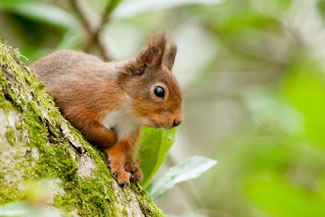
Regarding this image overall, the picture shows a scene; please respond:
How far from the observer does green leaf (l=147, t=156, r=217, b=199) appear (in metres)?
2.37

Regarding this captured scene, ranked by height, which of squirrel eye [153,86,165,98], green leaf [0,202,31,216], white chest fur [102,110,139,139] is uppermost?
squirrel eye [153,86,165,98]

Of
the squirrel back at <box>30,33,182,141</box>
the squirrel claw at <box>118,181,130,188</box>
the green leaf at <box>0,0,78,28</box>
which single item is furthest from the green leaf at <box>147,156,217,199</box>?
the green leaf at <box>0,0,78,28</box>

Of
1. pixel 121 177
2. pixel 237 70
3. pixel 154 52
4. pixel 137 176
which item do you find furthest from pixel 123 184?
pixel 237 70

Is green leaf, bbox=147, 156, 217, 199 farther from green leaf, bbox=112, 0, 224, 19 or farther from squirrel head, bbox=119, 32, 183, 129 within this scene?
green leaf, bbox=112, 0, 224, 19

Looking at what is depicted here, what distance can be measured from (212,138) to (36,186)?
6295 millimetres

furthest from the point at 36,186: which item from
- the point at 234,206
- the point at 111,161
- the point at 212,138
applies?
the point at 212,138

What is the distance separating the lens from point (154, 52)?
2.62 metres

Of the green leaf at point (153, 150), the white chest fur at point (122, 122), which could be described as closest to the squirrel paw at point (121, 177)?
the green leaf at point (153, 150)

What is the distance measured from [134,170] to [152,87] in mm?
487

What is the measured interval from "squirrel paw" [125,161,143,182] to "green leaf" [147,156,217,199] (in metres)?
0.12

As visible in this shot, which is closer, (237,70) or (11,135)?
(11,135)

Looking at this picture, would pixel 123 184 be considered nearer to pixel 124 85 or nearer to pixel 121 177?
pixel 121 177

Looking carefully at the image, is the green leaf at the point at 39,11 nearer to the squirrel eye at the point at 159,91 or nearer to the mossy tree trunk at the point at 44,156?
the squirrel eye at the point at 159,91

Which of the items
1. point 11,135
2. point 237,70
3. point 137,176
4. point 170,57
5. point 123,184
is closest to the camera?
point 11,135
